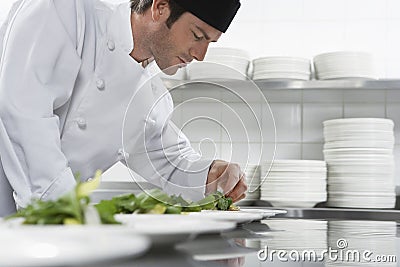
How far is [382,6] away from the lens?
310cm

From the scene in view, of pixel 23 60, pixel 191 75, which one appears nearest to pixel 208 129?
pixel 191 75

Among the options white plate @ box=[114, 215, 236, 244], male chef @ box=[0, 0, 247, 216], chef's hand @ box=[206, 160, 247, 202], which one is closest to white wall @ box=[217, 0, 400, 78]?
male chef @ box=[0, 0, 247, 216]

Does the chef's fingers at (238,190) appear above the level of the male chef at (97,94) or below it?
below

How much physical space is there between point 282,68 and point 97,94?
1.24 meters

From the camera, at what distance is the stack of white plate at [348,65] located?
2.72 metres

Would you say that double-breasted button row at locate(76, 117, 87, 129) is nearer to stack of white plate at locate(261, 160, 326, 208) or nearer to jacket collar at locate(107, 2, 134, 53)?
jacket collar at locate(107, 2, 134, 53)

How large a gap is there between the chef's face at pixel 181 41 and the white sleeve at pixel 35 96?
263 millimetres

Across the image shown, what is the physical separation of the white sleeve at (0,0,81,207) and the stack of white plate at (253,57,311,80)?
1328 mm

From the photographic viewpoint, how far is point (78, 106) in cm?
170

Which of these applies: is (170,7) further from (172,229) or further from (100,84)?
(172,229)

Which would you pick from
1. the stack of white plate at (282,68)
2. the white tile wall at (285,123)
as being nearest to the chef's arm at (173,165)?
the stack of white plate at (282,68)

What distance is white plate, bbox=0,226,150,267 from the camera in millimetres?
405

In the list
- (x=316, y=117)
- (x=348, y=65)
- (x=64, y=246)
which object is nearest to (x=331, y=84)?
(x=348, y=65)

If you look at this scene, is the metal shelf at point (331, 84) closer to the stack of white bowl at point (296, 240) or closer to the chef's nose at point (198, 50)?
the chef's nose at point (198, 50)
